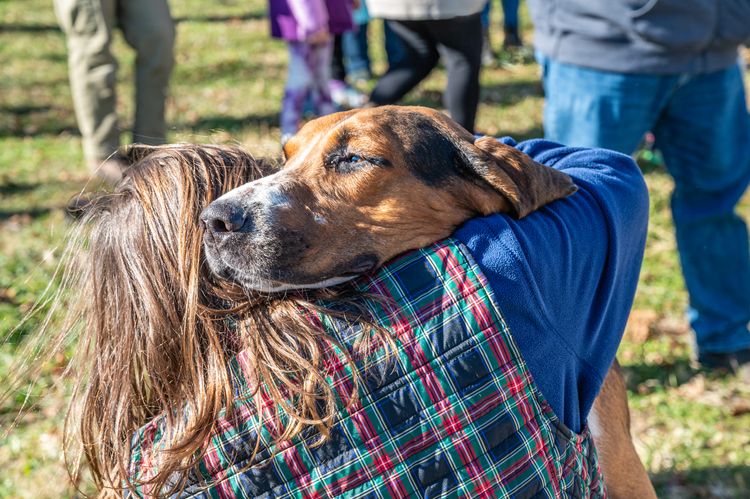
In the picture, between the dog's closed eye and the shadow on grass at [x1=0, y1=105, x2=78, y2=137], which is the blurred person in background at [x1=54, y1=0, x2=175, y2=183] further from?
the dog's closed eye

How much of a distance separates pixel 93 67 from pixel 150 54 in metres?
0.43

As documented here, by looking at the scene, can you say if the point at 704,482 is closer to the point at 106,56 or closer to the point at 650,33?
the point at 650,33

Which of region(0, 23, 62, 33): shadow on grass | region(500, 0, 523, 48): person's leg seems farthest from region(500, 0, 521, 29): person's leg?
region(0, 23, 62, 33): shadow on grass

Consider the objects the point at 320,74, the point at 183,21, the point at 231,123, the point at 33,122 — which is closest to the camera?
the point at 320,74

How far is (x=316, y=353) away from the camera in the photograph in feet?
5.95

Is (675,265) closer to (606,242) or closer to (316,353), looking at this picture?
(606,242)

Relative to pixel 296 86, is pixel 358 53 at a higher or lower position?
lower

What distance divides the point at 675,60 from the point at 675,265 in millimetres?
2262

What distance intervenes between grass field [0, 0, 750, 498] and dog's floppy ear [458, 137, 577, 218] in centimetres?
81

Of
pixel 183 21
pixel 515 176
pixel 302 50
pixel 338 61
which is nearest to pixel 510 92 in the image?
pixel 338 61

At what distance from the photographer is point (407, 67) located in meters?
6.17

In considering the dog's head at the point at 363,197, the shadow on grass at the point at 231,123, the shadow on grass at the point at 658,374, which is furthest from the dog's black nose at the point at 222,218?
the shadow on grass at the point at 231,123

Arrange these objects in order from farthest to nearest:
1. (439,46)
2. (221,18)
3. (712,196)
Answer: (221,18)
(439,46)
(712,196)

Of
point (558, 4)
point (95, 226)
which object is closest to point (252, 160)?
point (95, 226)
